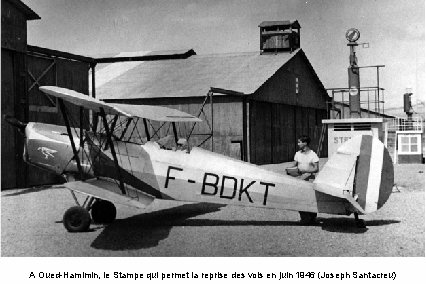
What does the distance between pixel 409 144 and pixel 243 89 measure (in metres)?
10.5

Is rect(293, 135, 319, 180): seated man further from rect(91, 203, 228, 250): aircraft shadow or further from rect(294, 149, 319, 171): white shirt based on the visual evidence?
rect(91, 203, 228, 250): aircraft shadow

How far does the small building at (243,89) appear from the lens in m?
25.4

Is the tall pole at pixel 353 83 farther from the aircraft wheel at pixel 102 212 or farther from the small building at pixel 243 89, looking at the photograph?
the aircraft wheel at pixel 102 212

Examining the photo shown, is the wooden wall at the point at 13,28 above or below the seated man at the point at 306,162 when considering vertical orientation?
above

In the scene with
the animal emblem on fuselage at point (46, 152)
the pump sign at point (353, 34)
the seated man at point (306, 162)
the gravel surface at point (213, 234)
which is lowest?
the gravel surface at point (213, 234)

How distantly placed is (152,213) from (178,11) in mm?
5025

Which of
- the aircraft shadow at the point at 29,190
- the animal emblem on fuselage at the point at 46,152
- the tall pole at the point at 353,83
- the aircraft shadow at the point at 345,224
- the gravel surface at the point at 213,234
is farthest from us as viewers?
the tall pole at the point at 353,83

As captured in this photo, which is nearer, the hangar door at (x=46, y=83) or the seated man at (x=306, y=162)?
the seated man at (x=306, y=162)

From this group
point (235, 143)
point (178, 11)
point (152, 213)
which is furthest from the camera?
point (235, 143)

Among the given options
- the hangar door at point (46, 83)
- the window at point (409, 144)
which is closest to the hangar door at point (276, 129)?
the window at point (409, 144)
